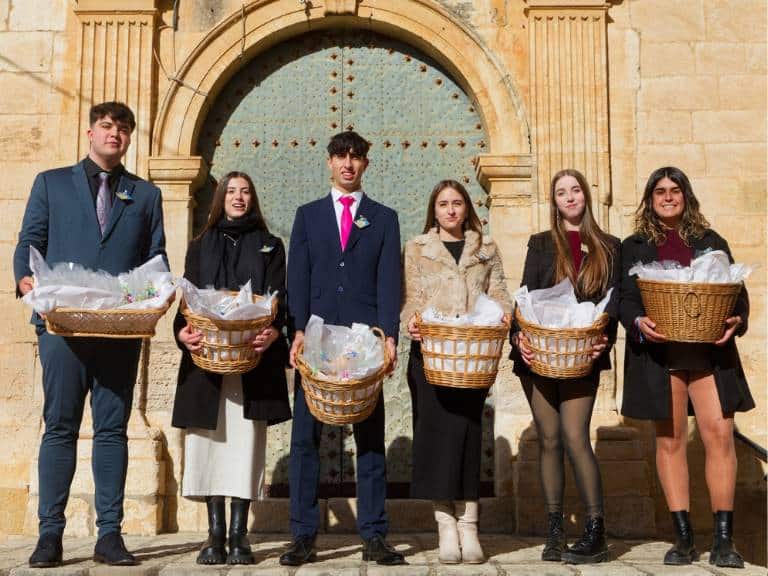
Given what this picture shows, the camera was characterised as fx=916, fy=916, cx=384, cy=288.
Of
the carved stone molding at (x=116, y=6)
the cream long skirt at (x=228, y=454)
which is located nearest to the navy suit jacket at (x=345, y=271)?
the cream long skirt at (x=228, y=454)

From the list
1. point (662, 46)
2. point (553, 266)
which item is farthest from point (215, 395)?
point (662, 46)

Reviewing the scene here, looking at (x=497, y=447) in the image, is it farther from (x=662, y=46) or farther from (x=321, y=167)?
(x=662, y=46)

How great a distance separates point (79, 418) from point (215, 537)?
0.86 metres

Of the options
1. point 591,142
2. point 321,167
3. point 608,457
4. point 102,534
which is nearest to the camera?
point 102,534

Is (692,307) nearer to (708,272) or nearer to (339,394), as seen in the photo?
(708,272)

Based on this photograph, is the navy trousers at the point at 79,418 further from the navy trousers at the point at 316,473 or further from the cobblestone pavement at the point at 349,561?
the navy trousers at the point at 316,473

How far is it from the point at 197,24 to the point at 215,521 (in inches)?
155

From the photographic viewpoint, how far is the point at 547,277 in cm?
456

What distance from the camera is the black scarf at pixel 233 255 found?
4.52 meters

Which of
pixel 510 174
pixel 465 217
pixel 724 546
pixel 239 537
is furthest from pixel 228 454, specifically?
pixel 510 174

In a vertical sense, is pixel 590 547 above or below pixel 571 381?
below

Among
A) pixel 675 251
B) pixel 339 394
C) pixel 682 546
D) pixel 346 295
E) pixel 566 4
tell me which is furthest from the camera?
pixel 566 4

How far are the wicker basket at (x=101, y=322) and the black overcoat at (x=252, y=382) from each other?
33 centimetres

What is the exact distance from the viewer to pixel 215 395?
4426 millimetres
